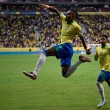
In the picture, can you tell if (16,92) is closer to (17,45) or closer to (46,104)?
(46,104)

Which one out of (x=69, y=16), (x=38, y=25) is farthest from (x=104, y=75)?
(x=38, y=25)

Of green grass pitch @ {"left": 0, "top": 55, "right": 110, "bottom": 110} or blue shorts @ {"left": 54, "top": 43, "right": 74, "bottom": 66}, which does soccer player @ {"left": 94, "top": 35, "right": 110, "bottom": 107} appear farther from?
blue shorts @ {"left": 54, "top": 43, "right": 74, "bottom": 66}

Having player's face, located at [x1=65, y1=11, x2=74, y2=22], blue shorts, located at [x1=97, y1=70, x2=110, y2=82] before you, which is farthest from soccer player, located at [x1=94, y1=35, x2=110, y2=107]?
player's face, located at [x1=65, y1=11, x2=74, y2=22]

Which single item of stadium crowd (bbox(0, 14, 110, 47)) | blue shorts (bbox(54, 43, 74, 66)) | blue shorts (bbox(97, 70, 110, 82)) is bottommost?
stadium crowd (bbox(0, 14, 110, 47))

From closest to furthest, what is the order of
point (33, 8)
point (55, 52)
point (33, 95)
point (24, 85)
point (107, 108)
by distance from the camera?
1. point (55, 52)
2. point (107, 108)
3. point (33, 95)
4. point (24, 85)
5. point (33, 8)

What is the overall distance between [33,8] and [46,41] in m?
11.6

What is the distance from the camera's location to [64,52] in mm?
10164

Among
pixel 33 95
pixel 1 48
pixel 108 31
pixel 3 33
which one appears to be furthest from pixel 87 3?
pixel 33 95

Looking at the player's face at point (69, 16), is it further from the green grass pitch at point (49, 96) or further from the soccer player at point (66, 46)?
the green grass pitch at point (49, 96)

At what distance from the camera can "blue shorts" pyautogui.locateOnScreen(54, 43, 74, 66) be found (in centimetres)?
1008

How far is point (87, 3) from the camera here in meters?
61.2

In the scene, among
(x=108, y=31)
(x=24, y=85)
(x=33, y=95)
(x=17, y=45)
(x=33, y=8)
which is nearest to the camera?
(x=33, y=95)

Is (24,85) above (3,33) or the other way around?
above

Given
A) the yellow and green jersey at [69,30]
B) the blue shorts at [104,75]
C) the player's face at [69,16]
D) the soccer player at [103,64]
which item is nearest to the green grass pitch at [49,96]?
the soccer player at [103,64]
